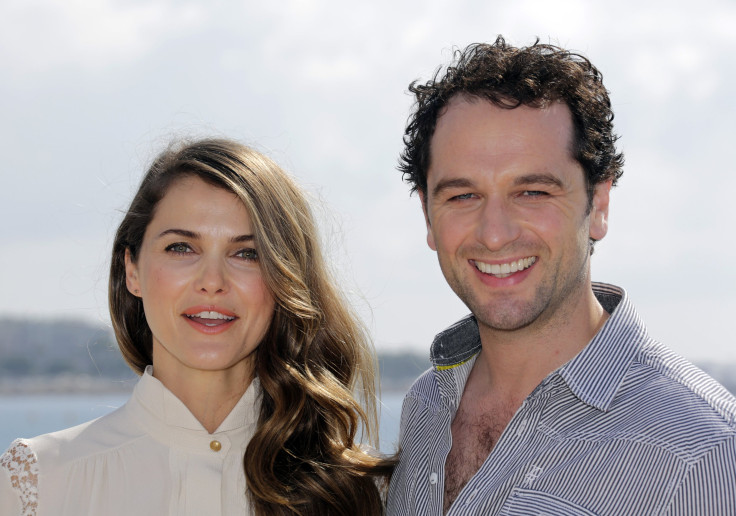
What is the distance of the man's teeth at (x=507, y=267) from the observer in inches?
130

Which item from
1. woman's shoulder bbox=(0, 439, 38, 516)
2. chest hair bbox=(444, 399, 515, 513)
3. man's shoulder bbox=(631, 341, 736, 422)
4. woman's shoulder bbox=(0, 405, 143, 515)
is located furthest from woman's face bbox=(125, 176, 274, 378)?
man's shoulder bbox=(631, 341, 736, 422)

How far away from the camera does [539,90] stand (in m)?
3.42

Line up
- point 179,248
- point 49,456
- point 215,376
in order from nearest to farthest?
point 49,456 < point 179,248 < point 215,376

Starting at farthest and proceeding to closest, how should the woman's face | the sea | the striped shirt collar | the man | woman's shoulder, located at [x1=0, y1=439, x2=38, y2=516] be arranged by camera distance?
the sea < the woman's face < woman's shoulder, located at [x1=0, y1=439, x2=38, y2=516] < the striped shirt collar < the man

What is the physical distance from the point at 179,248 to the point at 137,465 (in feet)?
2.95

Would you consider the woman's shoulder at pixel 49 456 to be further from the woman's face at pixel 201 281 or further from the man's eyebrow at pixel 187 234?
the man's eyebrow at pixel 187 234

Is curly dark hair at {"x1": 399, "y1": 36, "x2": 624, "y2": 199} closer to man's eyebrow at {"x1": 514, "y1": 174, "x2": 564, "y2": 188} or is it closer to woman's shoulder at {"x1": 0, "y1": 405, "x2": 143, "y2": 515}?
man's eyebrow at {"x1": 514, "y1": 174, "x2": 564, "y2": 188}

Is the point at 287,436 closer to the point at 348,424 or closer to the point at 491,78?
the point at 348,424

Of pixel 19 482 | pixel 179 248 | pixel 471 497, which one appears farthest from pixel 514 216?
pixel 19 482

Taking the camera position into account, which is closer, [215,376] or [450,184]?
[450,184]

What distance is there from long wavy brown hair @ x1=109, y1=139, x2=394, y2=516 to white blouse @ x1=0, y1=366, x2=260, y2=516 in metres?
0.11

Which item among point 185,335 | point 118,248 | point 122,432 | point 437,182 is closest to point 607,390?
point 437,182

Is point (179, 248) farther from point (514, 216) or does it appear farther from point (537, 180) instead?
point (537, 180)

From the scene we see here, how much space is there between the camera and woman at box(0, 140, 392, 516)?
10.7ft
